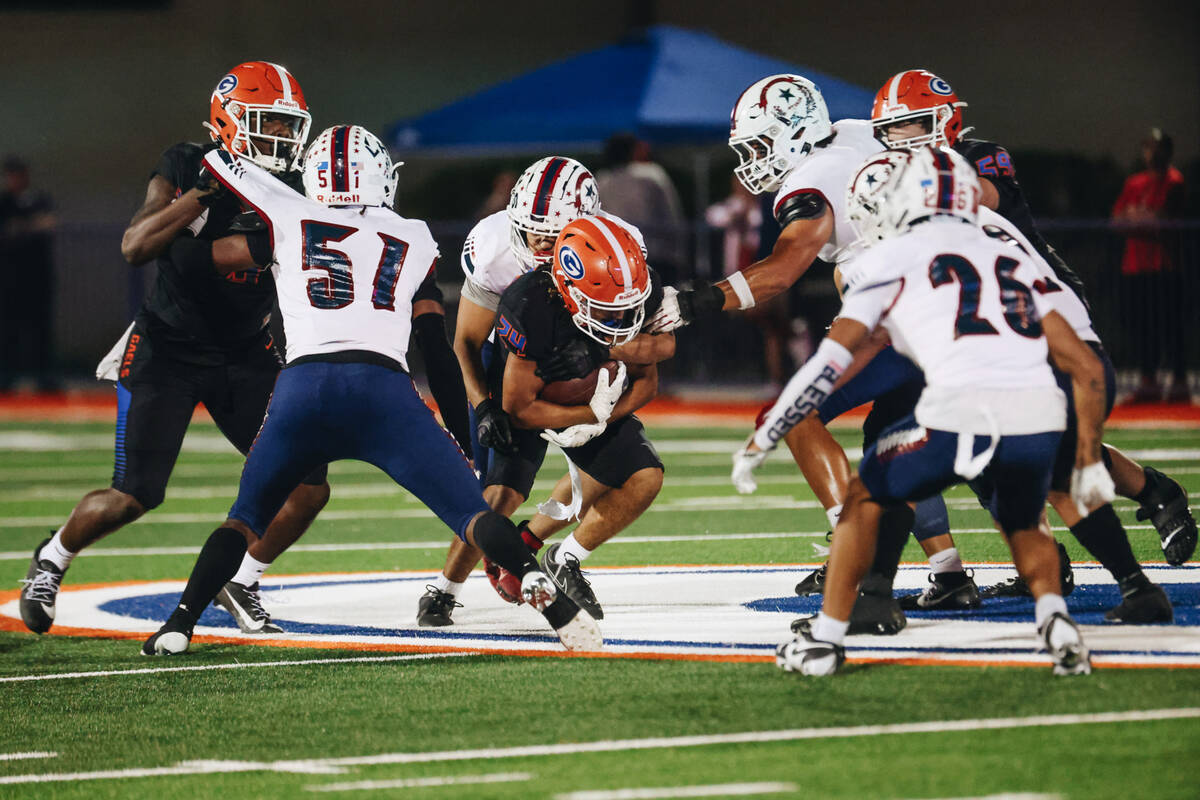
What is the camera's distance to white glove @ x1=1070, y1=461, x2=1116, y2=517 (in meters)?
6.01

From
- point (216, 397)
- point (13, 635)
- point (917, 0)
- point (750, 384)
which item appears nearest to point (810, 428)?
point (216, 397)

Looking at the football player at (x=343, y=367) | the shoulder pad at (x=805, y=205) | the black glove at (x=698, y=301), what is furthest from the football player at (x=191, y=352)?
the shoulder pad at (x=805, y=205)

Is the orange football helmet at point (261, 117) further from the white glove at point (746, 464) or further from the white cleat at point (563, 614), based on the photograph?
the white glove at point (746, 464)

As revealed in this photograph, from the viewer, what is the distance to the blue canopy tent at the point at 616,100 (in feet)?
64.5

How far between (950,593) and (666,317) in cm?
153

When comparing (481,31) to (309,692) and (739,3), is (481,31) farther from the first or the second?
(309,692)

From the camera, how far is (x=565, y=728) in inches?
223

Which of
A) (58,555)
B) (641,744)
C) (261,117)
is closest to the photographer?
(641,744)

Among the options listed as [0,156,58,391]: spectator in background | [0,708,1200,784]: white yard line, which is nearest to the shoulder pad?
[0,708,1200,784]: white yard line

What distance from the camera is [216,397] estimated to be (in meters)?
8.11

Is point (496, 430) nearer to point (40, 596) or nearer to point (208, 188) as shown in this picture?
point (208, 188)

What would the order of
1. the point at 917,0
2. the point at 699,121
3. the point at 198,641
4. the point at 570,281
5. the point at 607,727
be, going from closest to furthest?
the point at 607,727
the point at 570,281
the point at 198,641
the point at 699,121
the point at 917,0

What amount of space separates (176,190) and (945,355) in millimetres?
3359

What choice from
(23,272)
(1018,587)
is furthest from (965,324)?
(23,272)
